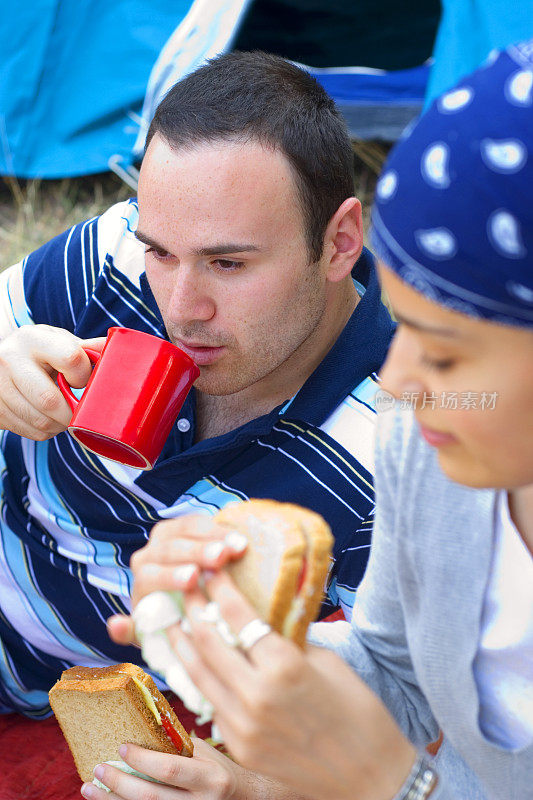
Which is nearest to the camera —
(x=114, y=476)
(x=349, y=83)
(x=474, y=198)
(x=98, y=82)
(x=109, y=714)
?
(x=474, y=198)

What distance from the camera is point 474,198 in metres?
0.73

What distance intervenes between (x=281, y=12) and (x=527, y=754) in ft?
12.2

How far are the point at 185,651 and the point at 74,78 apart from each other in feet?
11.1

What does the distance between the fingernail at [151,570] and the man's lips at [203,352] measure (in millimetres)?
680

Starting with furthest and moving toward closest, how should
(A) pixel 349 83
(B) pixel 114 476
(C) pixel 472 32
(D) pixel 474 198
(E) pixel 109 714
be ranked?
(A) pixel 349 83 < (C) pixel 472 32 < (B) pixel 114 476 < (E) pixel 109 714 < (D) pixel 474 198

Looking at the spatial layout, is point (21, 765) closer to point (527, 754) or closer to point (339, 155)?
point (527, 754)

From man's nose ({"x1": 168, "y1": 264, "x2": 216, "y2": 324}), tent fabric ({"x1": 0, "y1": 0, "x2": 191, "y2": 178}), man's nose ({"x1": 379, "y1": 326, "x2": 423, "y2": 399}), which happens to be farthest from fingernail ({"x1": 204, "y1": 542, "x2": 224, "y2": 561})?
tent fabric ({"x1": 0, "y1": 0, "x2": 191, "y2": 178})

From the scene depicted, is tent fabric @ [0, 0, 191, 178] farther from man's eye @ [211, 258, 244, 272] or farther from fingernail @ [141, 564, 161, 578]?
fingernail @ [141, 564, 161, 578]

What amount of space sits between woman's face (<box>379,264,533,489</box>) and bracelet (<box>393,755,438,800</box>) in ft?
1.15

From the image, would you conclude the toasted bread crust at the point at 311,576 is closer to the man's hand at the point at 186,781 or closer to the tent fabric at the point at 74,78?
the man's hand at the point at 186,781

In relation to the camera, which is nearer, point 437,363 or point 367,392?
point 437,363

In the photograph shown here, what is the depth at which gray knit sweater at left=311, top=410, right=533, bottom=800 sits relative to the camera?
1012 millimetres

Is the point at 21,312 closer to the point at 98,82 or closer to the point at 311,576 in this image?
the point at 311,576


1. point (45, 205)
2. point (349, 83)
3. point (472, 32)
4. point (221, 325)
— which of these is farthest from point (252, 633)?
point (349, 83)
